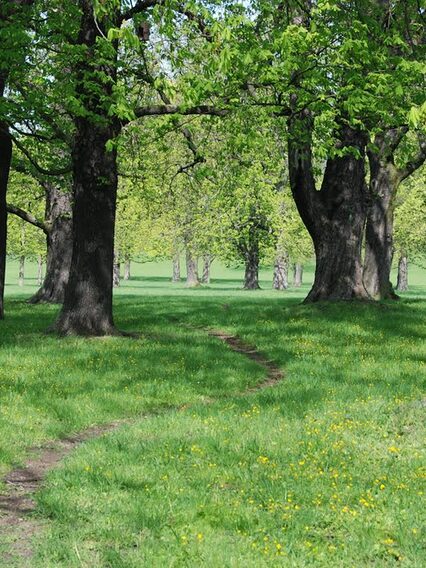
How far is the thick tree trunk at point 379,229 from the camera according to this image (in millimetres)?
29891

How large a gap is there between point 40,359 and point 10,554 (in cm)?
929

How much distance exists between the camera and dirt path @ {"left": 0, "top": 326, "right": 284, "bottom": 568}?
244 inches

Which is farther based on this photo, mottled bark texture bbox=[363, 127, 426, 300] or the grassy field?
mottled bark texture bbox=[363, 127, 426, 300]

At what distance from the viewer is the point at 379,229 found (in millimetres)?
30234

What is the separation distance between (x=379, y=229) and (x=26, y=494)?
2492 centimetres

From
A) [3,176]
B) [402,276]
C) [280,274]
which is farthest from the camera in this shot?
[402,276]

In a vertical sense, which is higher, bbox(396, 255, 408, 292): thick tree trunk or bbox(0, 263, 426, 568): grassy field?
bbox(396, 255, 408, 292): thick tree trunk

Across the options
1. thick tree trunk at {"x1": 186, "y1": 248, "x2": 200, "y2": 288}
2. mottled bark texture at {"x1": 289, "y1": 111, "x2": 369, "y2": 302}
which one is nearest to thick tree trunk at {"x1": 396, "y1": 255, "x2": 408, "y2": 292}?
thick tree trunk at {"x1": 186, "y1": 248, "x2": 200, "y2": 288}

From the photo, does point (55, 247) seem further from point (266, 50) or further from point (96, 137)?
point (266, 50)

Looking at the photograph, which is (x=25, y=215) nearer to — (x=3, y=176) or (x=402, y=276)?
(x=3, y=176)

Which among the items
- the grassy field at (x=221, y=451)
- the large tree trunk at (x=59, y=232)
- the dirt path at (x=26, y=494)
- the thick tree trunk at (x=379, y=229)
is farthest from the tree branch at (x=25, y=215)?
the dirt path at (x=26, y=494)

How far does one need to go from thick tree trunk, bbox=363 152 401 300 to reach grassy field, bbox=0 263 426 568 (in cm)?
1265

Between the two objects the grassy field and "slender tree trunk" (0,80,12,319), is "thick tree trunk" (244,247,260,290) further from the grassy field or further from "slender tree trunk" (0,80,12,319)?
the grassy field

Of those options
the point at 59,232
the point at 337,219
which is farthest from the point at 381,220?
the point at 59,232
